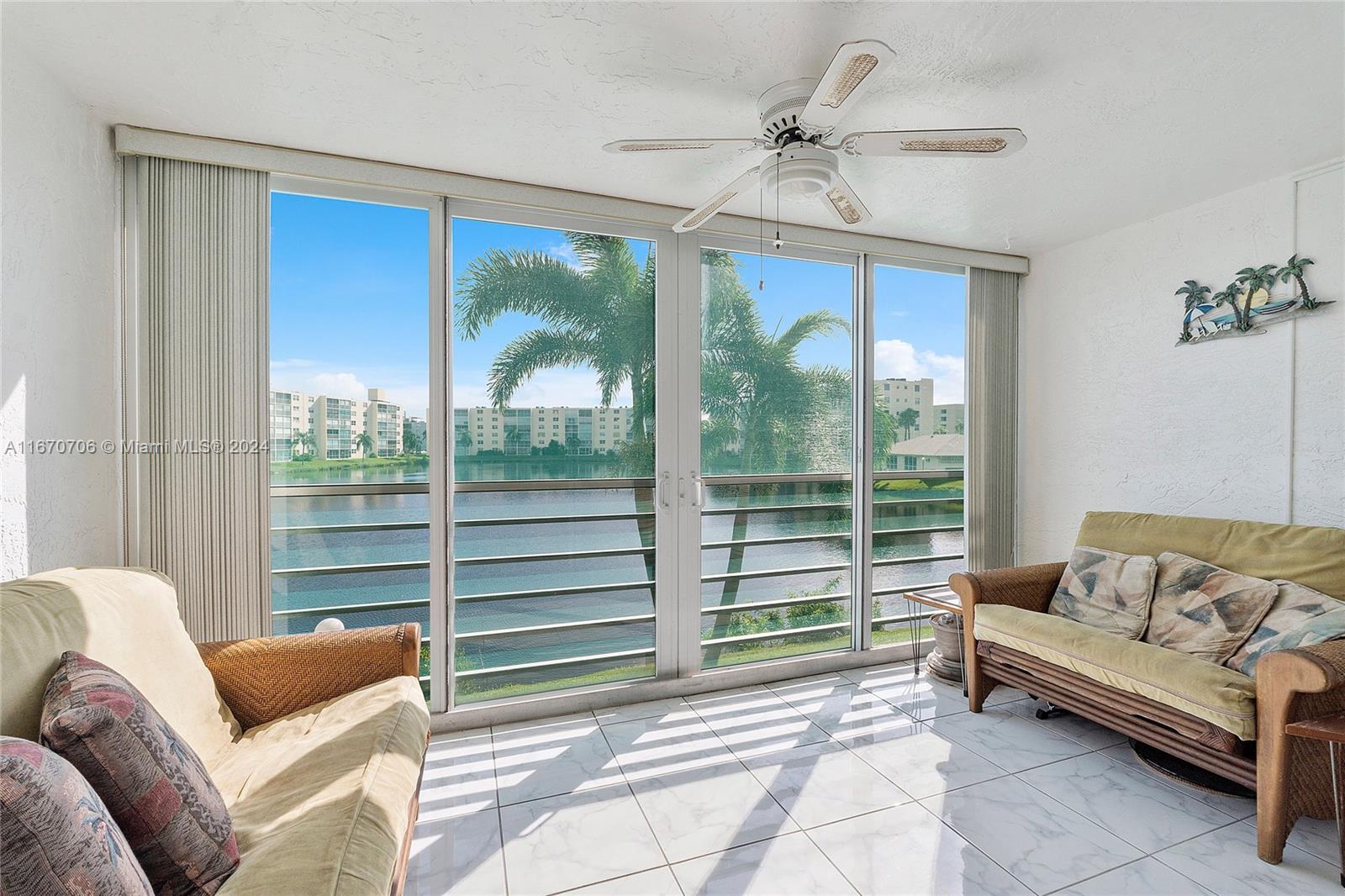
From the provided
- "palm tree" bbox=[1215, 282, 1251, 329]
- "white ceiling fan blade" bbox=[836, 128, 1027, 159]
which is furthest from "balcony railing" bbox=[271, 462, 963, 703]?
"white ceiling fan blade" bbox=[836, 128, 1027, 159]

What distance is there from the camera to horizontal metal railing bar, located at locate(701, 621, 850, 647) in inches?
134

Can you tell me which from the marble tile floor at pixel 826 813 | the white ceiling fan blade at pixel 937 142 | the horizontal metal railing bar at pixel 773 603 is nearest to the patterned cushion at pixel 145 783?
the marble tile floor at pixel 826 813

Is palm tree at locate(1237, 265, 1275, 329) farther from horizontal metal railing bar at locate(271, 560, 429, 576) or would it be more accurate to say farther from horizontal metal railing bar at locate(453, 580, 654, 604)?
horizontal metal railing bar at locate(271, 560, 429, 576)

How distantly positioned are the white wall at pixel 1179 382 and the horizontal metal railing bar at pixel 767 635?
56.3 inches

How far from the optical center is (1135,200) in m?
3.04

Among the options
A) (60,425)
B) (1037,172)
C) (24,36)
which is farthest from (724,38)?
(60,425)

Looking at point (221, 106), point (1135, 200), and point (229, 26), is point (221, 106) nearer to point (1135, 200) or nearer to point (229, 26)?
point (229, 26)

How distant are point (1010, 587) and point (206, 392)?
368cm

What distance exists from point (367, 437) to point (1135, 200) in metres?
3.78

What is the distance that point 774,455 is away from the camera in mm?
3488

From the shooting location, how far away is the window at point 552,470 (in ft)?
9.69

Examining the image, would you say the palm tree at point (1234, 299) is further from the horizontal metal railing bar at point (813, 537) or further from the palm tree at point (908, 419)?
the horizontal metal railing bar at point (813, 537)

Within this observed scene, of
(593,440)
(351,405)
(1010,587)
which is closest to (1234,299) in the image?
(1010,587)

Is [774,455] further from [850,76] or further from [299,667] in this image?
[299,667]
